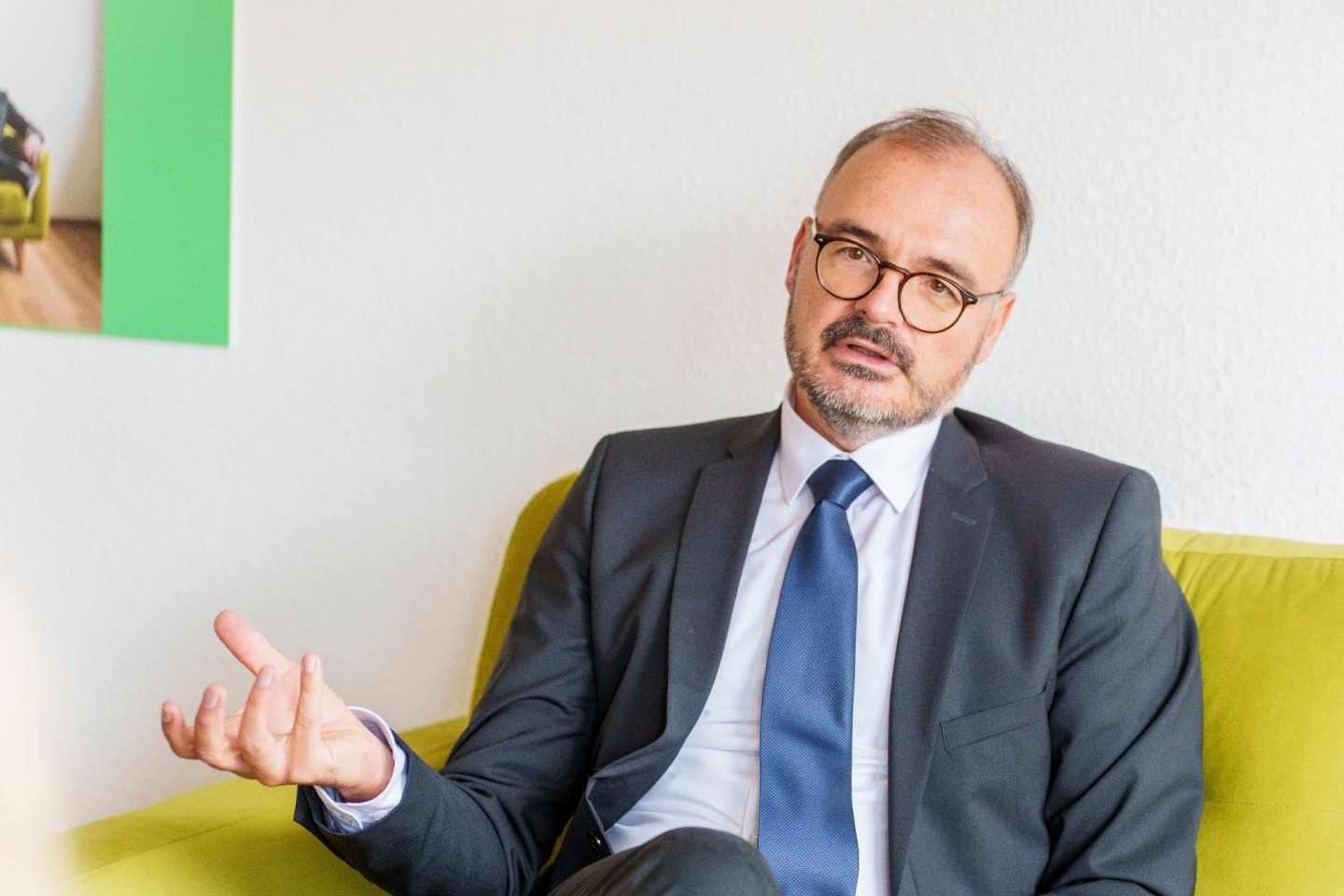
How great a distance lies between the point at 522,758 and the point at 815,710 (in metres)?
0.37

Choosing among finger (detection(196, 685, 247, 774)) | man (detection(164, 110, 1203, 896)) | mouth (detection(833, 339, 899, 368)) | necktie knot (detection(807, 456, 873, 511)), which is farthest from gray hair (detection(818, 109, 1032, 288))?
finger (detection(196, 685, 247, 774))

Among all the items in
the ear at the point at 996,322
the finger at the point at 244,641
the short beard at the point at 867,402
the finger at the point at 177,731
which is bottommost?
the finger at the point at 177,731

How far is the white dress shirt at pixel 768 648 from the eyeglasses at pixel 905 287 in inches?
5.5

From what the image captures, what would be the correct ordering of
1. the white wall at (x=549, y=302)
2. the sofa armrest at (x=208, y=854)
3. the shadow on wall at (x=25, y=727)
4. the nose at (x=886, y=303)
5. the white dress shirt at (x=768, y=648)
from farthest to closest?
the shadow on wall at (x=25, y=727) < the white wall at (x=549, y=302) < the nose at (x=886, y=303) < the white dress shirt at (x=768, y=648) < the sofa armrest at (x=208, y=854)

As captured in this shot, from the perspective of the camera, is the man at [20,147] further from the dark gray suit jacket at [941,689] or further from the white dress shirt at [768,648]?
the white dress shirt at [768,648]

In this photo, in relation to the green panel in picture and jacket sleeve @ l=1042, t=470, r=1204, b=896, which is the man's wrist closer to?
jacket sleeve @ l=1042, t=470, r=1204, b=896

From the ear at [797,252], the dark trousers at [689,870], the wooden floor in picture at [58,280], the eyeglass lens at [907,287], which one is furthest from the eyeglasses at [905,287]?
the wooden floor in picture at [58,280]

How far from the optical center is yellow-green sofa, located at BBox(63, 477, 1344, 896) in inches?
50.7

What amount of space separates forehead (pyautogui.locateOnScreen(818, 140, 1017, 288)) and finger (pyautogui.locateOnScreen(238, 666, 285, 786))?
0.87 metres

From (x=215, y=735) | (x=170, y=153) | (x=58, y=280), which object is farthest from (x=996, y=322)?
(x=58, y=280)

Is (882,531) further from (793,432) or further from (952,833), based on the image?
(952,833)

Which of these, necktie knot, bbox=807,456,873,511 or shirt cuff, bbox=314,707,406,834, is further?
necktie knot, bbox=807,456,873,511

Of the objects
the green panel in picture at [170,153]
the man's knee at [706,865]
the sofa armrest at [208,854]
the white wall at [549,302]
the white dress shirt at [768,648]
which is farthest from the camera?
the green panel in picture at [170,153]

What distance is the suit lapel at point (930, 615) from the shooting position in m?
1.31
